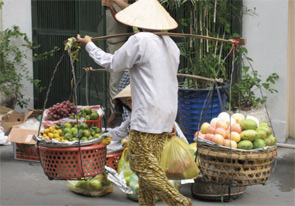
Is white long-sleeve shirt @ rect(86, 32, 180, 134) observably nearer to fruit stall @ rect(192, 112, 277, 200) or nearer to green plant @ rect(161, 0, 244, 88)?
fruit stall @ rect(192, 112, 277, 200)

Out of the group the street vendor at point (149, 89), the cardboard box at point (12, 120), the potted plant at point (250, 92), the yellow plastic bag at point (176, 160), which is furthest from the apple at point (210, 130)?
the cardboard box at point (12, 120)

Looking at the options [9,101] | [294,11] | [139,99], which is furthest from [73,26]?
[139,99]

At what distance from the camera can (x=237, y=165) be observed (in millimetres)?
4617

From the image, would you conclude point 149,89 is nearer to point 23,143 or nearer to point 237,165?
point 237,165

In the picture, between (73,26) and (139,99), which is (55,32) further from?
(139,99)

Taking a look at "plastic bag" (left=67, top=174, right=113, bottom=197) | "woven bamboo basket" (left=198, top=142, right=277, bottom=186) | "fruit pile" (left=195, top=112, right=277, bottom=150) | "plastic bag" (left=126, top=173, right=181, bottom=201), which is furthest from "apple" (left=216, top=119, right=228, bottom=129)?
"plastic bag" (left=67, top=174, right=113, bottom=197)

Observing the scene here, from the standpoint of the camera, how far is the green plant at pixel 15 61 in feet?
30.9

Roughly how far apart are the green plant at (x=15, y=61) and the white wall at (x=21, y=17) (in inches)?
3.2

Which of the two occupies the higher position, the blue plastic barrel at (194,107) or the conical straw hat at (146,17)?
the conical straw hat at (146,17)

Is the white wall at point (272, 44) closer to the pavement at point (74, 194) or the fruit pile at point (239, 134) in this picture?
the pavement at point (74, 194)

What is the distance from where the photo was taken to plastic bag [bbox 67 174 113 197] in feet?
19.5

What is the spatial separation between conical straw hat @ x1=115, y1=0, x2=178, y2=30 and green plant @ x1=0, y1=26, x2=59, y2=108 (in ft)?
15.8

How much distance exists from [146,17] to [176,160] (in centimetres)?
131

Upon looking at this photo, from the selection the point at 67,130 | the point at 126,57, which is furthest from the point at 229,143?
the point at 67,130
